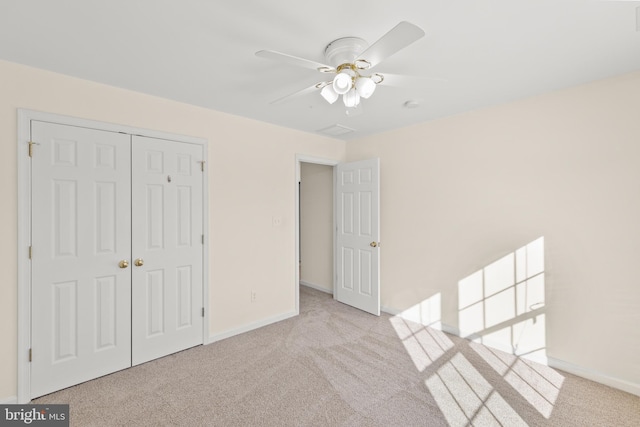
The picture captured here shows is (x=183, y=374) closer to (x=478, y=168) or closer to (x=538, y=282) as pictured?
(x=538, y=282)

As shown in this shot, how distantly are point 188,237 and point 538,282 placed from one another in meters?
3.39

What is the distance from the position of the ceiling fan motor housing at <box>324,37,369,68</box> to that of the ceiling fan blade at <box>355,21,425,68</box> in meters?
0.28

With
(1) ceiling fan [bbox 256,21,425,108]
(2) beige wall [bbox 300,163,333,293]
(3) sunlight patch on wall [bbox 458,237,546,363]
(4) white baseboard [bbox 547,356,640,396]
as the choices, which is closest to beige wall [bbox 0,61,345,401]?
(2) beige wall [bbox 300,163,333,293]

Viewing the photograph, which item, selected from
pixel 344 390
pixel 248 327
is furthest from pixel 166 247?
pixel 344 390

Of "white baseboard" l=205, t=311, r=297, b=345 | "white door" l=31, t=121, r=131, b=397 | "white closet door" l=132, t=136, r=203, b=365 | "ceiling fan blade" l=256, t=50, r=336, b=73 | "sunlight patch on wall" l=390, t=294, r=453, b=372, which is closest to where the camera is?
"ceiling fan blade" l=256, t=50, r=336, b=73

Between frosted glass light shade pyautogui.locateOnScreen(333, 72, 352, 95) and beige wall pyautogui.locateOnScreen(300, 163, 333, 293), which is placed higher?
frosted glass light shade pyautogui.locateOnScreen(333, 72, 352, 95)

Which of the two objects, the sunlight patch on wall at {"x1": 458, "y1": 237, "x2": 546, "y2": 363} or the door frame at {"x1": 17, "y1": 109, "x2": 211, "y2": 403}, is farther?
the sunlight patch on wall at {"x1": 458, "y1": 237, "x2": 546, "y2": 363}

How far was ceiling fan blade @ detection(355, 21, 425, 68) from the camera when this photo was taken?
1.23 metres

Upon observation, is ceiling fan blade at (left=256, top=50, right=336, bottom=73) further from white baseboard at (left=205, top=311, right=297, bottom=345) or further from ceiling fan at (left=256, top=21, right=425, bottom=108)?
white baseboard at (left=205, top=311, right=297, bottom=345)

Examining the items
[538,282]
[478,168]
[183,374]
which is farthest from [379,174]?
[183,374]

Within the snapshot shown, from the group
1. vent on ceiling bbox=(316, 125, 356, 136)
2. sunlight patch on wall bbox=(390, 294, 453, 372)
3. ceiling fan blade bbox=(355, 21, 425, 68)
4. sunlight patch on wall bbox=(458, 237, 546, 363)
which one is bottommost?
sunlight patch on wall bbox=(390, 294, 453, 372)

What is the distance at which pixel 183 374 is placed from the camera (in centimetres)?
249

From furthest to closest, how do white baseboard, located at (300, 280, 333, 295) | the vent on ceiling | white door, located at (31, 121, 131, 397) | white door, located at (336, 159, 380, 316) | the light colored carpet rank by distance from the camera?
white baseboard, located at (300, 280, 333, 295)
white door, located at (336, 159, 380, 316)
the vent on ceiling
white door, located at (31, 121, 131, 397)
the light colored carpet

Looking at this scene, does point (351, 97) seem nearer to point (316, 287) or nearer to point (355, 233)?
point (355, 233)
